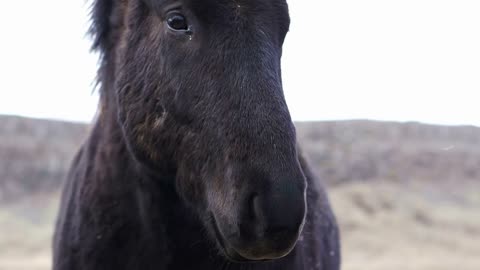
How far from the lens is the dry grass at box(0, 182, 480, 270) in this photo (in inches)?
526

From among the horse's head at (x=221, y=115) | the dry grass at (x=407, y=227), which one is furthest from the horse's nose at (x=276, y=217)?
the dry grass at (x=407, y=227)

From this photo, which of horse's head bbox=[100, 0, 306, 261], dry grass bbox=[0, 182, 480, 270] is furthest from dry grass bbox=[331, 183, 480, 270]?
horse's head bbox=[100, 0, 306, 261]

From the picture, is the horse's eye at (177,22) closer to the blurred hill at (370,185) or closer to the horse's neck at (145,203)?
the horse's neck at (145,203)

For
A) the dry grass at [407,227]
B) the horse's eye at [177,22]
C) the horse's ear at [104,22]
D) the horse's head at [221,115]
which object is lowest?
the dry grass at [407,227]

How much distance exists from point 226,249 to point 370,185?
14710mm

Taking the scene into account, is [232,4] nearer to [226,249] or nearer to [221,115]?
[221,115]

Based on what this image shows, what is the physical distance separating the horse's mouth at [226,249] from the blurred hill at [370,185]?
11319 millimetres

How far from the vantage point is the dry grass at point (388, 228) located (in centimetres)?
1335

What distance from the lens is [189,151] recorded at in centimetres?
245

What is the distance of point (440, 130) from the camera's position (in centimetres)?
1731

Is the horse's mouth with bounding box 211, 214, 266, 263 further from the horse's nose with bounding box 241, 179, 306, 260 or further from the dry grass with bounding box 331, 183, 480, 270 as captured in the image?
the dry grass with bounding box 331, 183, 480, 270

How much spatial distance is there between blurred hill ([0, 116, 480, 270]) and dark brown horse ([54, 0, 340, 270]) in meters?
10.9

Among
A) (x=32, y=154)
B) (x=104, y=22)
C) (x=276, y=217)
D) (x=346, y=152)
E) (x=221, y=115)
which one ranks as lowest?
(x=276, y=217)

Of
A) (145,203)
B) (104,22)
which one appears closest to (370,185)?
(104,22)
